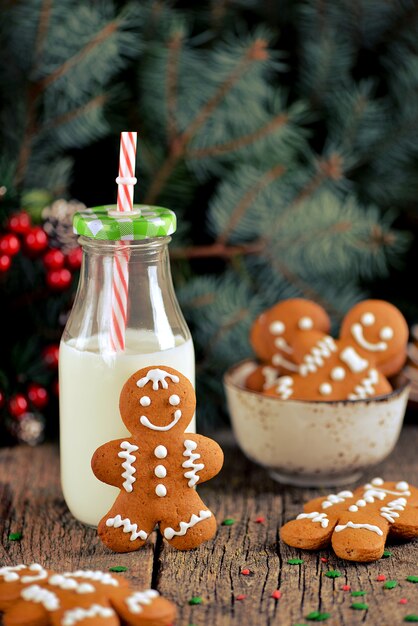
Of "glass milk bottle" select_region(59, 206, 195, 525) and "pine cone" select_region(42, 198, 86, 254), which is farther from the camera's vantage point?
"pine cone" select_region(42, 198, 86, 254)

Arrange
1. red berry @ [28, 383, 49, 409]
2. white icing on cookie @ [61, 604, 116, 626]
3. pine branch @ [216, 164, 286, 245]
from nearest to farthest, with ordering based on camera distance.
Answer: white icing on cookie @ [61, 604, 116, 626] → red berry @ [28, 383, 49, 409] → pine branch @ [216, 164, 286, 245]

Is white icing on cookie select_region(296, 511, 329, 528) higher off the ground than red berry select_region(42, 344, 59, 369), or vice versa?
red berry select_region(42, 344, 59, 369)

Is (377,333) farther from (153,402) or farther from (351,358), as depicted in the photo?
(153,402)

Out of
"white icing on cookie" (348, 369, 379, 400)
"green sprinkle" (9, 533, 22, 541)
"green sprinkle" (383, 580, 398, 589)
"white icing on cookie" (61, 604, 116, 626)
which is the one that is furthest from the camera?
"white icing on cookie" (348, 369, 379, 400)

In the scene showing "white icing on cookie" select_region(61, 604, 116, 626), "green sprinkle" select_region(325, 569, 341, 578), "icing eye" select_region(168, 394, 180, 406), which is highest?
"icing eye" select_region(168, 394, 180, 406)

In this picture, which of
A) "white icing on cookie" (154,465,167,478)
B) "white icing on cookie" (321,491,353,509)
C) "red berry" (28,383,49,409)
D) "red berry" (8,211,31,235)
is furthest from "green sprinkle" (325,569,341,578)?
"red berry" (8,211,31,235)

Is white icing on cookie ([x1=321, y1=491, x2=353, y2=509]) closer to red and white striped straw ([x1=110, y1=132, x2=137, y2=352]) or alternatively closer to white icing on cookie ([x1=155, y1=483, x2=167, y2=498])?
white icing on cookie ([x1=155, y1=483, x2=167, y2=498])

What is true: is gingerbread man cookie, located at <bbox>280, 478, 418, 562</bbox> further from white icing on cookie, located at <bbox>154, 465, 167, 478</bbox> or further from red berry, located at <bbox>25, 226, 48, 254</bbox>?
red berry, located at <bbox>25, 226, 48, 254</bbox>
